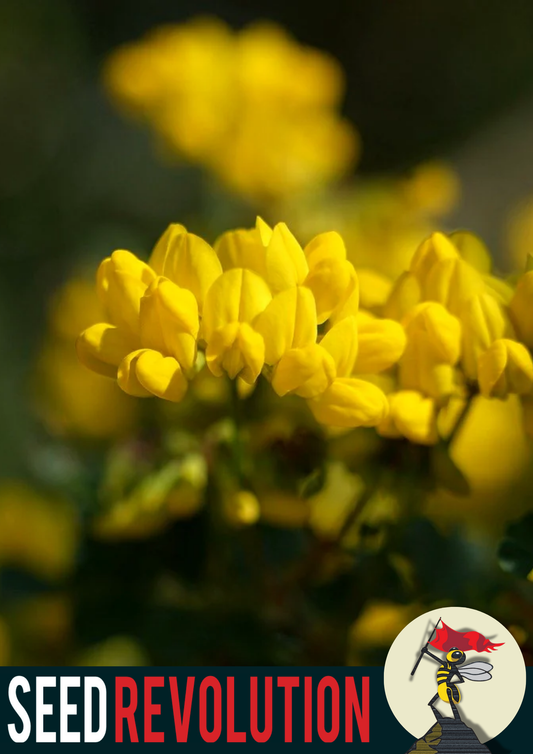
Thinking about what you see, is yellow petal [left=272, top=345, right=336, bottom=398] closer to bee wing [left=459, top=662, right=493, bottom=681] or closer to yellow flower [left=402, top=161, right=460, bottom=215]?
bee wing [left=459, top=662, right=493, bottom=681]

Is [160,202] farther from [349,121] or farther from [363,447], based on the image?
[363,447]

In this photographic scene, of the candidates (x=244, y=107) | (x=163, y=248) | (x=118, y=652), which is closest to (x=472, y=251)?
(x=163, y=248)

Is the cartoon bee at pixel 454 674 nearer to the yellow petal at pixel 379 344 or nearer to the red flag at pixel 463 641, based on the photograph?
the red flag at pixel 463 641

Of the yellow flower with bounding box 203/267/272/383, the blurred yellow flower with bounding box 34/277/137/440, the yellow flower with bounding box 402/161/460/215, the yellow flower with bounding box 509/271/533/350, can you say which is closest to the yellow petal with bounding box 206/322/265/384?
the yellow flower with bounding box 203/267/272/383

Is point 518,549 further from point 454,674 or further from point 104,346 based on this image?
point 104,346

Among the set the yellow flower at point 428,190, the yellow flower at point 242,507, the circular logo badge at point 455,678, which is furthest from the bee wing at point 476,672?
the yellow flower at point 428,190

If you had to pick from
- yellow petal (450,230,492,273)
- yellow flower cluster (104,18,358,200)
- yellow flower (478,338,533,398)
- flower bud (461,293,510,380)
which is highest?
yellow flower cluster (104,18,358,200)
